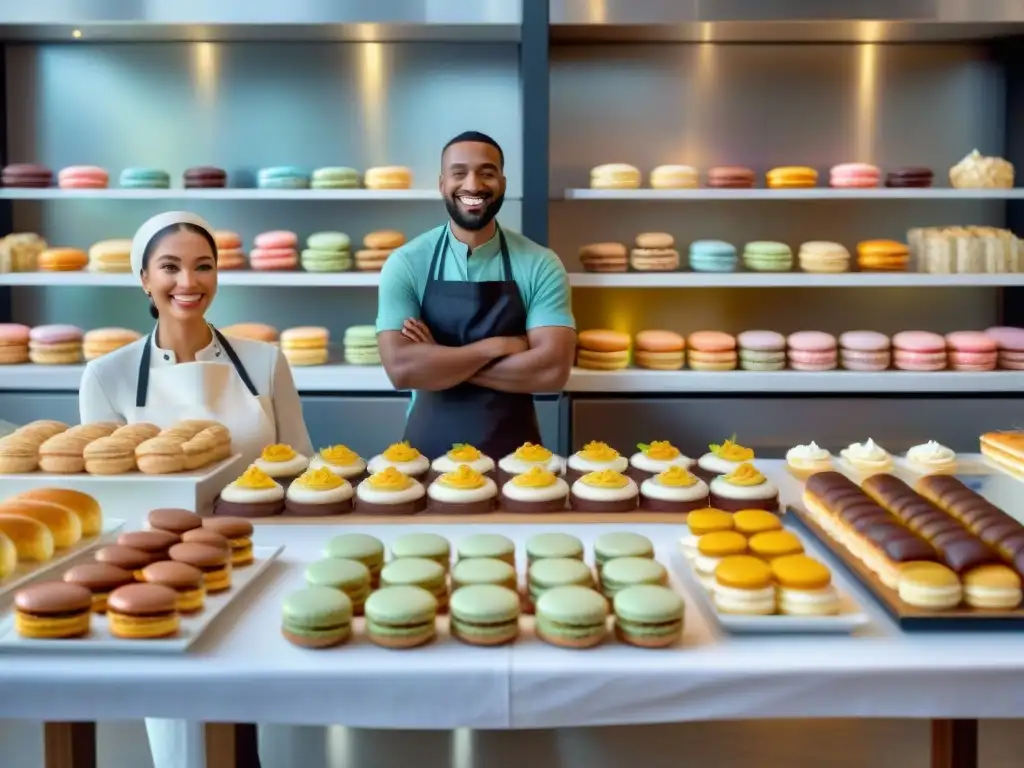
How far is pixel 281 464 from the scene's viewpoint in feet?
7.12

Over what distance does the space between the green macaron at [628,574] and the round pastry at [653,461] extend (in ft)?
2.06

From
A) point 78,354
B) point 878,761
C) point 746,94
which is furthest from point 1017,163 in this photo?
point 78,354

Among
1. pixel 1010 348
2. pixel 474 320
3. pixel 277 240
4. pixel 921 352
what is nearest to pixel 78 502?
pixel 474 320

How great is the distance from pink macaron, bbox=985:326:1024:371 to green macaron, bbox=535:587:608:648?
10.7 feet

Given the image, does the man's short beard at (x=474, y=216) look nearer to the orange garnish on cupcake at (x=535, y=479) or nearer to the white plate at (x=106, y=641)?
the orange garnish on cupcake at (x=535, y=479)

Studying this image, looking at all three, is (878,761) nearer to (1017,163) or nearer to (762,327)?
(762,327)

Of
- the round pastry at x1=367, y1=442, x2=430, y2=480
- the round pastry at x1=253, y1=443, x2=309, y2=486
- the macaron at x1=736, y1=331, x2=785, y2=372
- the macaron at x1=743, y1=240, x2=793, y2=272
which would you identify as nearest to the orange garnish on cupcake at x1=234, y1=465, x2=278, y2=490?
the round pastry at x1=253, y1=443, x2=309, y2=486

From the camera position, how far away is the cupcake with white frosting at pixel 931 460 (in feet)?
7.57

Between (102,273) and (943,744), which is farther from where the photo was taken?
(102,273)

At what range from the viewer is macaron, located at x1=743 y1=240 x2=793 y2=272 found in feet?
13.6

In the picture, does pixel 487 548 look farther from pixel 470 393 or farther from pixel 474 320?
pixel 474 320

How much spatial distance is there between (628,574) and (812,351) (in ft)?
9.09

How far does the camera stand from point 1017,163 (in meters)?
4.29

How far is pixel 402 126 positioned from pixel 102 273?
1.32 metres
